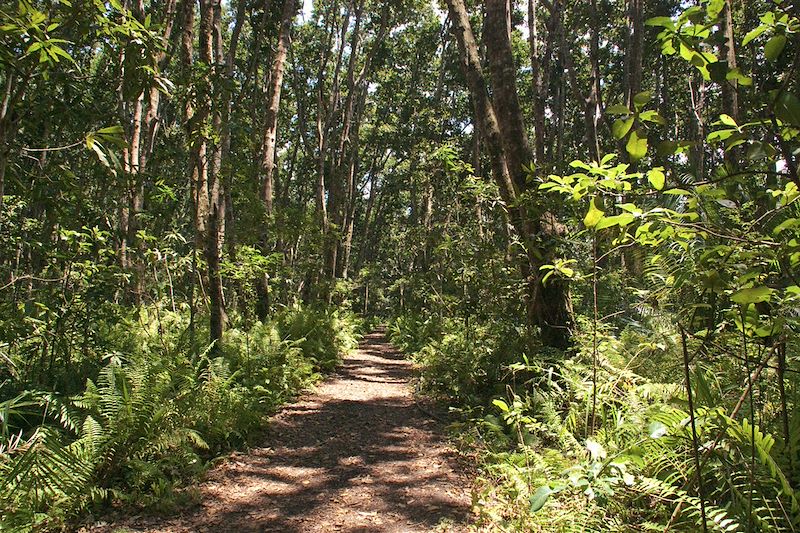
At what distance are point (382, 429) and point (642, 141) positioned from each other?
5870mm

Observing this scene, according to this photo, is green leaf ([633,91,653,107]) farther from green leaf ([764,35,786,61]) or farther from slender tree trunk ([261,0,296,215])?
slender tree trunk ([261,0,296,215])

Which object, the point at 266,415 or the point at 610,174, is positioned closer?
the point at 610,174

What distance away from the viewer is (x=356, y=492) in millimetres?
4645

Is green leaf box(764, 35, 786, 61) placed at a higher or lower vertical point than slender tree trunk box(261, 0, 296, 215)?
lower

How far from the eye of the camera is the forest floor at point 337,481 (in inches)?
157

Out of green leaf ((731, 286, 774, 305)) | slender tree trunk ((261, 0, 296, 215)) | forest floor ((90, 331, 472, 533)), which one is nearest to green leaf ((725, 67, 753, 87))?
green leaf ((731, 286, 774, 305))

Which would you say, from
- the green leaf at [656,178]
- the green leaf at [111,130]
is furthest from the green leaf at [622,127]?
the green leaf at [111,130]

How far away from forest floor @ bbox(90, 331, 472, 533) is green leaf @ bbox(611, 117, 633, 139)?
11.2 feet

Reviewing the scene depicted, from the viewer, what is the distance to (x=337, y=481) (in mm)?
4898

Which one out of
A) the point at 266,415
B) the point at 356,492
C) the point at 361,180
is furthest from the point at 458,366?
the point at 361,180

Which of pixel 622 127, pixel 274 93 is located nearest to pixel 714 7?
pixel 622 127

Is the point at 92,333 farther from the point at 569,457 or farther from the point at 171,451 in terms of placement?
the point at 569,457

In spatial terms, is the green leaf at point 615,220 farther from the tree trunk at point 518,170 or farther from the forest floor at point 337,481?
the tree trunk at point 518,170

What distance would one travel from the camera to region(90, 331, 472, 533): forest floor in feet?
13.1
